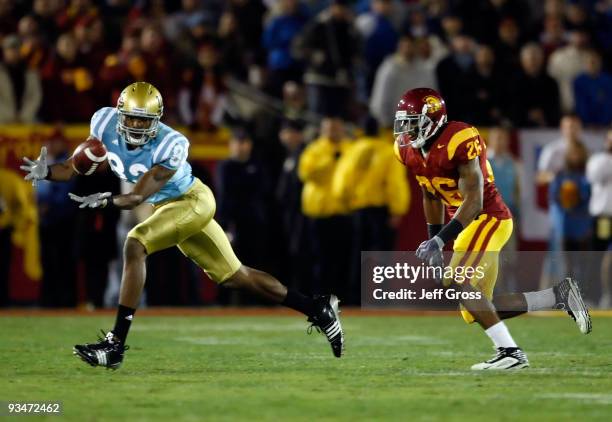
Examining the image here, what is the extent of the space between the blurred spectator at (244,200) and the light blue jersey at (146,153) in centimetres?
430

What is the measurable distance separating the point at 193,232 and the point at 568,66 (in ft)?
23.5

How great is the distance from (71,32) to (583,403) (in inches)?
314

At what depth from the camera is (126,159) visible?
7.00m

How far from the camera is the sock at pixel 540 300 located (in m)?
7.11

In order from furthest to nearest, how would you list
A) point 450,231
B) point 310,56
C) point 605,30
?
point 605,30 → point 310,56 → point 450,231

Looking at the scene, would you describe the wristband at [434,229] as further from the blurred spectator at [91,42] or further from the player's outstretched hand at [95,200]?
the blurred spectator at [91,42]

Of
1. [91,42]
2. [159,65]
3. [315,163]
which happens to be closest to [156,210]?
[315,163]

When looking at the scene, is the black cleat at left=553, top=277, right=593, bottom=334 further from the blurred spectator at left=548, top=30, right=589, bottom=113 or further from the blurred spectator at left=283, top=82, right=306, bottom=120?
the blurred spectator at left=548, top=30, right=589, bottom=113

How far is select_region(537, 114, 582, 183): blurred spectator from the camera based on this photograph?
1145cm

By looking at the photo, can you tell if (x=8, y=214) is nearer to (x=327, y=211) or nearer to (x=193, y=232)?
(x=327, y=211)

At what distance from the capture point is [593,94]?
12.7 m

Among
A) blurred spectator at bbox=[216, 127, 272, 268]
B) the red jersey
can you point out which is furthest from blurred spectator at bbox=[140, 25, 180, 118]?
the red jersey

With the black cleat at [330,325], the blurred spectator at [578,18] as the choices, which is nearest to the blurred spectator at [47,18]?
the blurred spectator at [578,18]

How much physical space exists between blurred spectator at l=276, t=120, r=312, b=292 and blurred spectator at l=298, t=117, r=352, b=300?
0.41ft
